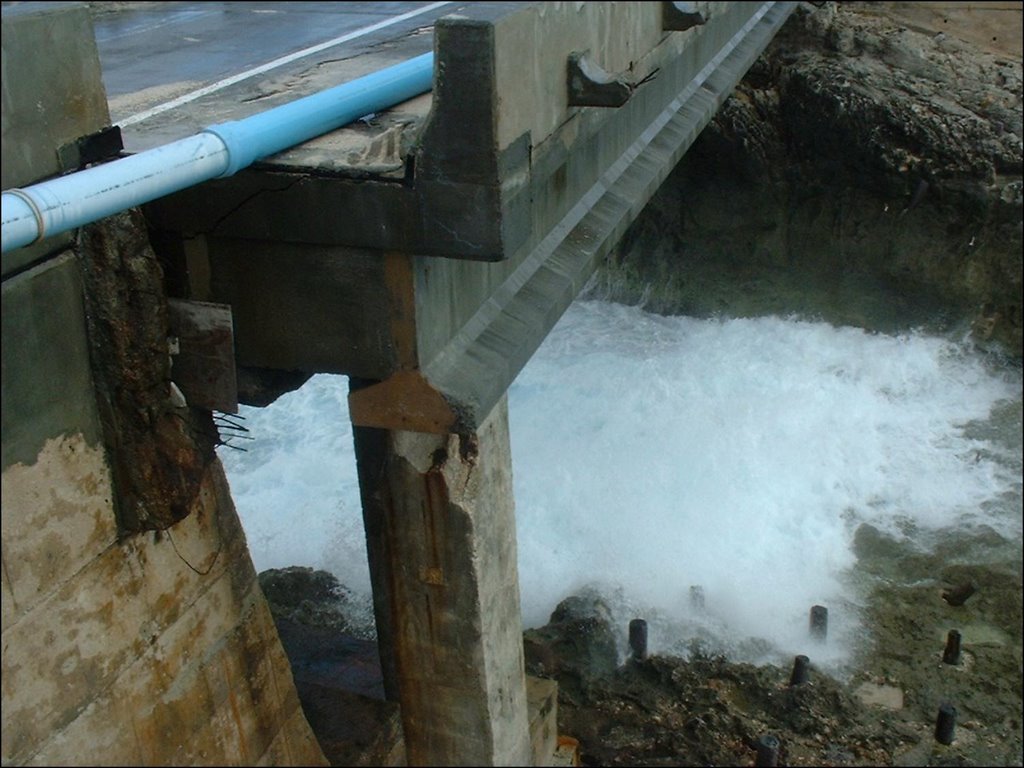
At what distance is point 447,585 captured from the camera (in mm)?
5750

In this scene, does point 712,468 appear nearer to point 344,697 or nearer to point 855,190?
point 855,190

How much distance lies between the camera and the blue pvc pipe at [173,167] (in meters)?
3.11

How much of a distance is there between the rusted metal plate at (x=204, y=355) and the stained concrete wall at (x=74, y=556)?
43 centimetres

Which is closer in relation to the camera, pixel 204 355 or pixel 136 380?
pixel 136 380

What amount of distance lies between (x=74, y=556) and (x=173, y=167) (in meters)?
1.57

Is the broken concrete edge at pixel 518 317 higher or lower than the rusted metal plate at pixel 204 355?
lower

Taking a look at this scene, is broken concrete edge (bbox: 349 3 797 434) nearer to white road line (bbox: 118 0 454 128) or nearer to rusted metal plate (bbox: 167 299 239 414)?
rusted metal plate (bbox: 167 299 239 414)

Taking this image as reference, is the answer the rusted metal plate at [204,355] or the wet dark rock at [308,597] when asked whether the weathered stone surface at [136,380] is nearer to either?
the rusted metal plate at [204,355]

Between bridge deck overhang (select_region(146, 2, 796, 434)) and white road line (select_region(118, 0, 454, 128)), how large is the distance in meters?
1.60

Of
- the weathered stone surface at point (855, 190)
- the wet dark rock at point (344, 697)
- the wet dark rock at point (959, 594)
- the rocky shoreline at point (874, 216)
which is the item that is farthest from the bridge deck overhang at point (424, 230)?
the weathered stone surface at point (855, 190)

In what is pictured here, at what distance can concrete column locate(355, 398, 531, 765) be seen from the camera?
216 inches

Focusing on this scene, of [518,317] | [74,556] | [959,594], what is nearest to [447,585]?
[518,317]

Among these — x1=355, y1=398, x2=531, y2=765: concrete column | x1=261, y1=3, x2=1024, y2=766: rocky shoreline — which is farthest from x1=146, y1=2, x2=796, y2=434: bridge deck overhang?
x1=261, y1=3, x2=1024, y2=766: rocky shoreline

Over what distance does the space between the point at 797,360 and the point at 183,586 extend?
15.0 metres
